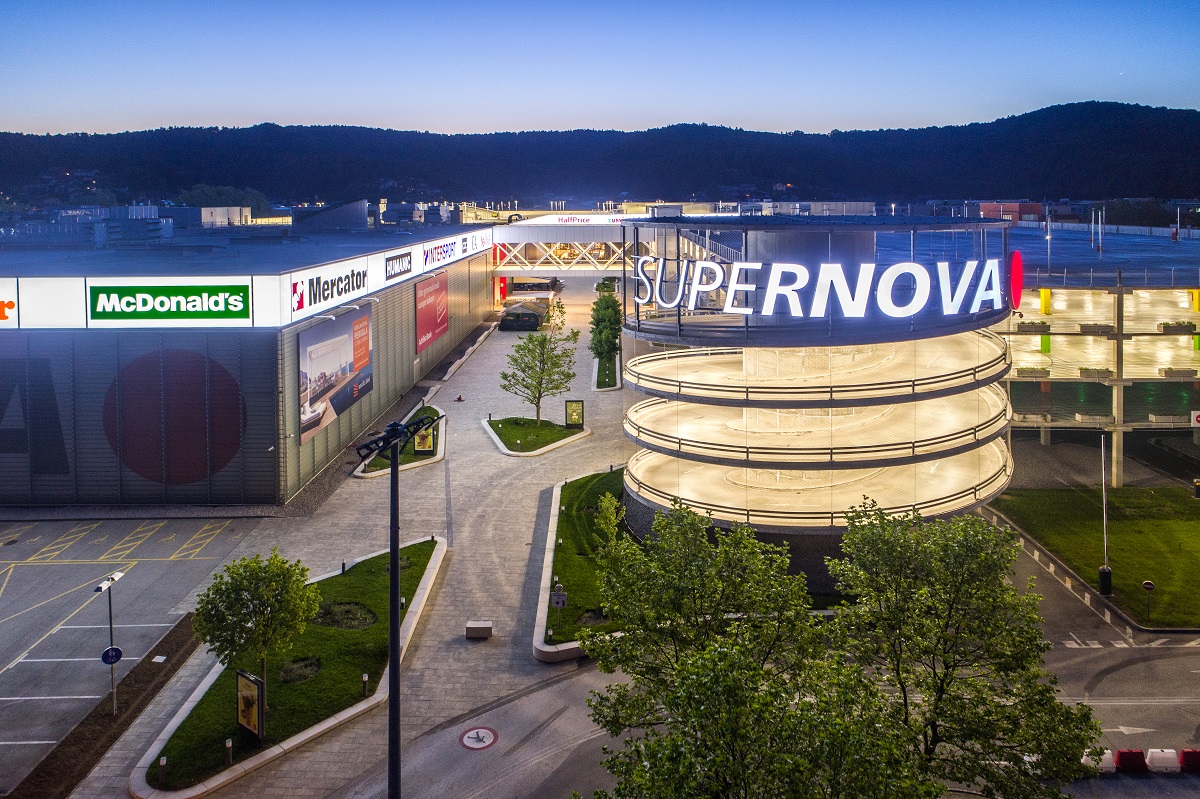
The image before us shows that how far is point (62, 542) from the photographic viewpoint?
36094 millimetres

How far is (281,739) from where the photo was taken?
22.7 metres

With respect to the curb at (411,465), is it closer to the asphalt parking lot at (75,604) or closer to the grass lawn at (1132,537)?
the asphalt parking lot at (75,604)

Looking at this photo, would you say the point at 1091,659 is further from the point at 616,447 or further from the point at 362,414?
the point at 362,414

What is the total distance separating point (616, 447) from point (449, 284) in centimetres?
3743

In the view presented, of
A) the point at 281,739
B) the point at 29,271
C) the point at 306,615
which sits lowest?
the point at 281,739

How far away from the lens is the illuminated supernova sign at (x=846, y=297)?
3134 centimetres

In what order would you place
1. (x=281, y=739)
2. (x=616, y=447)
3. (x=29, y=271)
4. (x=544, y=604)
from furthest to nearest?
(x=616, y=447), (x=29, y=271), (x=544, y=604), (x=281, y=739)

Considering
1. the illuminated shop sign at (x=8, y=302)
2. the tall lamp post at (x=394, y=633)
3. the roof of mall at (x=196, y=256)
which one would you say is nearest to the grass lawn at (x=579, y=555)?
the tall lamp post at (x=394, y=633)

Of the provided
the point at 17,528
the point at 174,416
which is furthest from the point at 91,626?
the point at 174,416

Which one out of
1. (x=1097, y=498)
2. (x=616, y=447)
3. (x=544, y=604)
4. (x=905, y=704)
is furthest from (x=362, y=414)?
(x=905, y=704)

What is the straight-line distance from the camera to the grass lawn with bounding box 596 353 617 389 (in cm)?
6962

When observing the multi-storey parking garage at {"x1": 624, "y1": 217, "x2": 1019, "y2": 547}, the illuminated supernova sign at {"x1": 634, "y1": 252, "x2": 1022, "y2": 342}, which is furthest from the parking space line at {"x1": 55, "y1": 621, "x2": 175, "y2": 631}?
the illuminated supernova sign at {"x1": 634, "y1": 252, "x2": 1022, "y2": 342}

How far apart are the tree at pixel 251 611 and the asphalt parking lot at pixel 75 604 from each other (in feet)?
14.4

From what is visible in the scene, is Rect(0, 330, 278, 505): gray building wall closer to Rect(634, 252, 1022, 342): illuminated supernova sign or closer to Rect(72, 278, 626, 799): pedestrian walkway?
Rect(72, 278, 626, 799): pedestrian walkway
